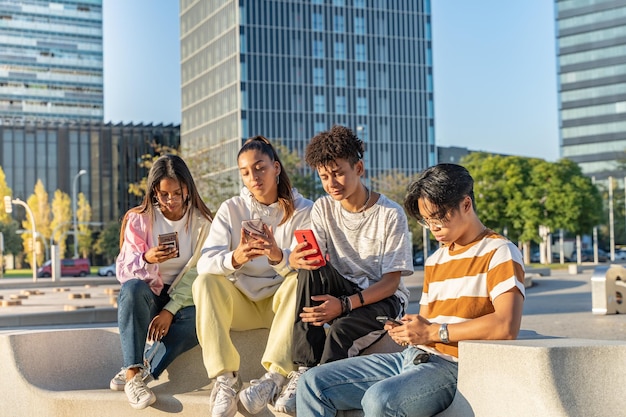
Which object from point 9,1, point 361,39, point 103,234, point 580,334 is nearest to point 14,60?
point 9,1

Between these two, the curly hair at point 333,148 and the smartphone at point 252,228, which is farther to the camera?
the curly hair at point 333,148

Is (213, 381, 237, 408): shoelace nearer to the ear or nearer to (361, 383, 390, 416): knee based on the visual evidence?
(361, 383, 390, 416): knee

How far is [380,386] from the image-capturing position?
370cm

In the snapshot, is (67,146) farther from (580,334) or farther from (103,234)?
(580,334)

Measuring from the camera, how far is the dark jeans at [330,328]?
4461 mm

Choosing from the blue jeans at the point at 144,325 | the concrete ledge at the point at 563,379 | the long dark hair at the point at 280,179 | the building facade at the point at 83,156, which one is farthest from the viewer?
the building facade at the point at 83,156

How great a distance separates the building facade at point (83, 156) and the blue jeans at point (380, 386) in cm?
9321

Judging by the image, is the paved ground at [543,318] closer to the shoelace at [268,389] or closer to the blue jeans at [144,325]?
the blue jeans at [144,325]

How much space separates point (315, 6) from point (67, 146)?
31.2 metres

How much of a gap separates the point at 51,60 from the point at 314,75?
51.7m

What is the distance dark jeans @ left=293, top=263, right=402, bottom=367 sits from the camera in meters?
4.46

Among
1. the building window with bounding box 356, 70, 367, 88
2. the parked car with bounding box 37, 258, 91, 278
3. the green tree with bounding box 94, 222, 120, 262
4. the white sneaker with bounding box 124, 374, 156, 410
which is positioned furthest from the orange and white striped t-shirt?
the building window with bounding box 356, 70, 367, 88

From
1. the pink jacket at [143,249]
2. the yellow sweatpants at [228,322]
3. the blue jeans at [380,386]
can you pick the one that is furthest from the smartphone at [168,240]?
the blue jeans at [380,386]

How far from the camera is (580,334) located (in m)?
11.8
